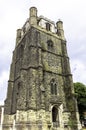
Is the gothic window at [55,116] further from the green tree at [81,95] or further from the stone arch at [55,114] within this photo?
the green tree at [81,95]

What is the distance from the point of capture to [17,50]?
3114cm

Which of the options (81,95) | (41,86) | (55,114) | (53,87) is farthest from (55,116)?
(81,95)

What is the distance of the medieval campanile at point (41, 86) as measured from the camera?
2031cm

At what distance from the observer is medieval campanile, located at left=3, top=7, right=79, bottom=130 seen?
20.3 m

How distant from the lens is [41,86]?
21516 millimetres

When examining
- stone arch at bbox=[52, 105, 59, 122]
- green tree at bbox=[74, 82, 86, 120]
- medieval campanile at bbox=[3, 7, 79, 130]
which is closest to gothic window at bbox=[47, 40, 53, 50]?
medieval campanile at bbox=[3, 7, 79, 130]

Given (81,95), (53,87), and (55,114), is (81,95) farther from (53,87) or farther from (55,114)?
(55,114)

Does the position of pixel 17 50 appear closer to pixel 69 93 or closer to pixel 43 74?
pixel 43 74

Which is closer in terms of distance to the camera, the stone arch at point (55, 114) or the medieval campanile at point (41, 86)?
the medieval campanile at point (41, 86)

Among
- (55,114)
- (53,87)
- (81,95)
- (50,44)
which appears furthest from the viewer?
(81,95)

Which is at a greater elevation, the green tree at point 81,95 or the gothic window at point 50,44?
the gothic window at point 50,44

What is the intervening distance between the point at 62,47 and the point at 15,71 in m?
9.55

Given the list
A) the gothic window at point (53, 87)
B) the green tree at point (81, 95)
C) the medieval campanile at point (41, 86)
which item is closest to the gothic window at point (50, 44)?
the medieval campanile at point (41, 86)

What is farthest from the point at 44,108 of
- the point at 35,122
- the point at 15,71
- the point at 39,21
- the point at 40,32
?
the point at 39,21
